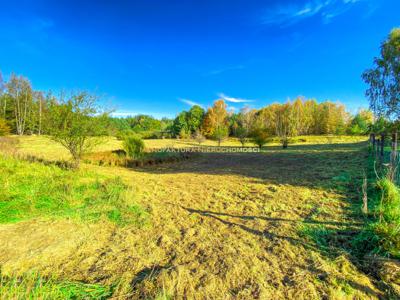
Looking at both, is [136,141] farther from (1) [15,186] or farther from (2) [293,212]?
(2) [293,212]

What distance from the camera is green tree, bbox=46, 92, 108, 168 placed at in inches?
241

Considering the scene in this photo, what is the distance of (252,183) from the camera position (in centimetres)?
536

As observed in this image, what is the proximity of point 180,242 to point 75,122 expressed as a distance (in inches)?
242

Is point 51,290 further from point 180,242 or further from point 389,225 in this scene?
point 389,225

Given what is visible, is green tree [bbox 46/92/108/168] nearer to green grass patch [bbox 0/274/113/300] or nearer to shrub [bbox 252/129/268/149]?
green grass patch [bbox 0/274/113/300]

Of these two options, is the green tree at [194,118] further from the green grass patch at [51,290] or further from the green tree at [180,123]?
the green grass patch at [51,290]

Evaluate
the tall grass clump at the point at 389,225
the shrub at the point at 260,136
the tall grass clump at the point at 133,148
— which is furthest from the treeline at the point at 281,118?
the tall grass clump at the point at 389,225

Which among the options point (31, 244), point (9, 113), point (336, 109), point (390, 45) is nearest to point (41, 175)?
point (31, 244)

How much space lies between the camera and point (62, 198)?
12.8 feet

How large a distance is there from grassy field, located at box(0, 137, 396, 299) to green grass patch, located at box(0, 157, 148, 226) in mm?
24

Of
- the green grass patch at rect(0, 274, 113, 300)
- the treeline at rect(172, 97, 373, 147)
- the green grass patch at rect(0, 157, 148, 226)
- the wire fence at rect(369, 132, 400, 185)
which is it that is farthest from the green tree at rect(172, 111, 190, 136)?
the green grass patch at rect(0, 274, 113, 300)

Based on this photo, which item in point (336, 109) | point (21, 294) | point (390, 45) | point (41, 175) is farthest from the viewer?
point (336, 109)

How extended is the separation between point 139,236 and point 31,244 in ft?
4.90

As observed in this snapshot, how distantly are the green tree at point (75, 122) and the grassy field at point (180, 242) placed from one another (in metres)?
2.09
